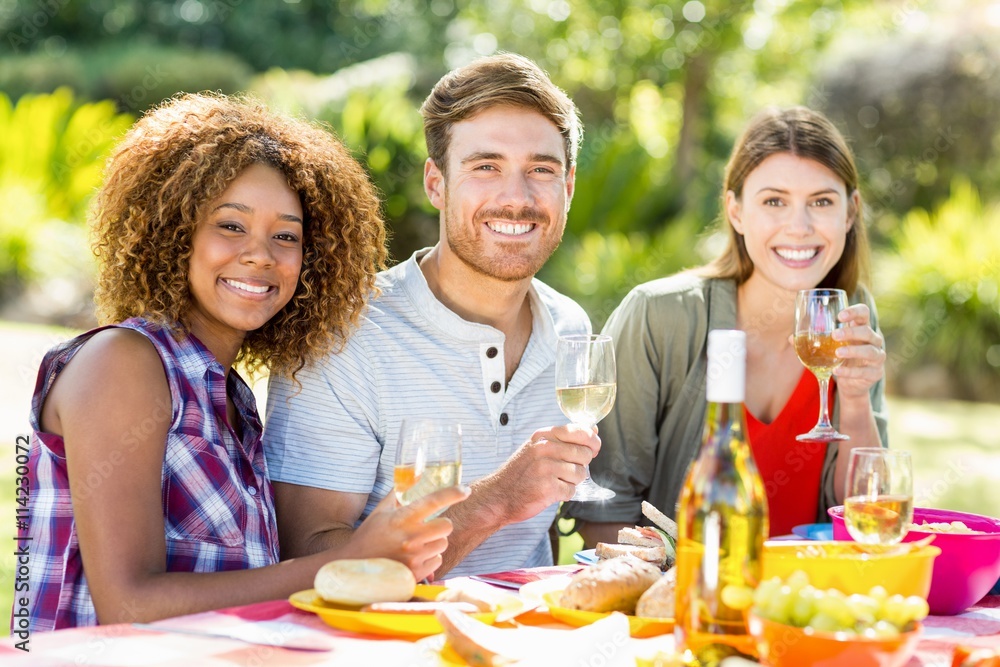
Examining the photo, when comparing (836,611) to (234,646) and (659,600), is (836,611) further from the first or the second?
(234,646)

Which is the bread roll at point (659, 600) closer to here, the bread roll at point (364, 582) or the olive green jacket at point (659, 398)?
the bread roll at point (364, 582)

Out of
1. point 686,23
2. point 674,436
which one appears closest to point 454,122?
point 674,436

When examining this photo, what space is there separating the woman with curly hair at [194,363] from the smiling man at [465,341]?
158 mm

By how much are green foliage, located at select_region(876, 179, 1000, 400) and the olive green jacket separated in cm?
848

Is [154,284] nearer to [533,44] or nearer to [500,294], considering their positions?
[500,294]

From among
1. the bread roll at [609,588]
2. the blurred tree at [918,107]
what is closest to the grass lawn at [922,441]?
the bread roll at [609,588]

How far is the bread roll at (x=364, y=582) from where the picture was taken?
83.3 inches

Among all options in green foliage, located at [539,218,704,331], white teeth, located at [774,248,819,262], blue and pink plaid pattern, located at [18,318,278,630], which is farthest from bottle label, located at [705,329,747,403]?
green foliage, located at [539,218,704,331]

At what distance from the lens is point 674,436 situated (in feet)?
13.7

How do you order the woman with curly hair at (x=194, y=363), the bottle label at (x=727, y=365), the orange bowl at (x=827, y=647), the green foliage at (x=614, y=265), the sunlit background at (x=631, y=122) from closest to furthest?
the orange bowl at (x=827, y=647) < the bottle label at (x=727, y=365) < the woman with curly hair at (x=194, y=363) < the green foliage at (x=614, y=265) < the sunlit background at (x=631, y=122)

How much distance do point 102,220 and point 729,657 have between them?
2.16m

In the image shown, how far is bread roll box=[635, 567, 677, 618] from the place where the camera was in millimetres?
2059

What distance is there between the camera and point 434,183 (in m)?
3.81

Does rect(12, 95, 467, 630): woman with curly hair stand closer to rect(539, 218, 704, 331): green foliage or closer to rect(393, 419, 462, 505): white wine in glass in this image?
rect(393, 419, 462, 505): white wine in glass
